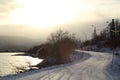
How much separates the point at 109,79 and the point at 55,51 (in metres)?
38.8

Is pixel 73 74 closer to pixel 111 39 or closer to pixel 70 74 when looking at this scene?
pixel 70 74

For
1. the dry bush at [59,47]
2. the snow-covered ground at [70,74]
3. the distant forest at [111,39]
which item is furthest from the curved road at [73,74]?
the distant forest at [111,39]

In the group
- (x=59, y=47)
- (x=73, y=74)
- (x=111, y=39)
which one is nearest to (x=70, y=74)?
(x=73, y=74)

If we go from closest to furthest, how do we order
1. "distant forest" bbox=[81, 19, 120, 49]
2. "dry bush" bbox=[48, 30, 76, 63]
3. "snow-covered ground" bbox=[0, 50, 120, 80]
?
"snow-covered ground" bbox=[0, 50, 120, 80] → "dry bush" bbox=[48, 30, 76, 63] → "distant forest" bbox=[81, 19, 120, 49]

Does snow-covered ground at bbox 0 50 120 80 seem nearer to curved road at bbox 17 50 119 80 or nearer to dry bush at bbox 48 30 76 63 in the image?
curved road at bbox 17 50 119 80

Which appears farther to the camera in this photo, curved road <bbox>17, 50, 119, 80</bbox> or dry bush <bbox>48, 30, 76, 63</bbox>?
dry bush <bbox>48, 30, 76, 63</bbox>

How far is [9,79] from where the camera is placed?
77.3 feet

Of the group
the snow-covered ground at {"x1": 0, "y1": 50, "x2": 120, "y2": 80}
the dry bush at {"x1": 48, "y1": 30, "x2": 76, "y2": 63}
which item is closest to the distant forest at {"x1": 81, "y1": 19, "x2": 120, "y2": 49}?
the dry bush at {"x1": 48, "y1": 30, "x2": 76, "y2": 63}

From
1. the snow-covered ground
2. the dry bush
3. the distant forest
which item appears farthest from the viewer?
the distant forest

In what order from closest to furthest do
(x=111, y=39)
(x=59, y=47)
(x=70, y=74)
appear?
(x=70, y=74) → (x=59, y=47) → (x=111, y=39)

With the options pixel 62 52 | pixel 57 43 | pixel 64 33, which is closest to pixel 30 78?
pixel 62 52

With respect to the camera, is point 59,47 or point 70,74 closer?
point 70,74

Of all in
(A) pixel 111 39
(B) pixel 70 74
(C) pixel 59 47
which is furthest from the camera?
(A) pixel 111 39

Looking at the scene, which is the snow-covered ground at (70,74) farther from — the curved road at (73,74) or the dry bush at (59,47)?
the dry bush at (59,47)
